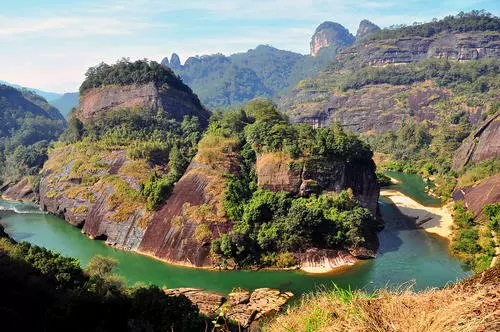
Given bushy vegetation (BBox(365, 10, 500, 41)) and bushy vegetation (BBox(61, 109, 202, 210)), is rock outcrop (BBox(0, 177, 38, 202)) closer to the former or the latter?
bushy vegetation (BBox(61, 109, 202, 210))

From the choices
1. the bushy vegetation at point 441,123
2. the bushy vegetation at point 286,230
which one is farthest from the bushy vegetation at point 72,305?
the bushy vegetation at point 441,123

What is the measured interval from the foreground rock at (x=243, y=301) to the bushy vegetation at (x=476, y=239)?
12678mm

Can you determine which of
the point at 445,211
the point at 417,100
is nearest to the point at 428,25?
the point at 417,100

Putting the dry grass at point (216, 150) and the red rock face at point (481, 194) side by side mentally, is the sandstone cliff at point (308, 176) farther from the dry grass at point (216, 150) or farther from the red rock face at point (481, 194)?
the red rock face at point (481, 194)

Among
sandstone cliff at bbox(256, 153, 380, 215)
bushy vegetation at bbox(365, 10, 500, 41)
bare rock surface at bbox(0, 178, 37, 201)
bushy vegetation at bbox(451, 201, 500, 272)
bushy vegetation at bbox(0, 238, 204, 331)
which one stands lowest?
bare rock surface at bbox(0, 178, 37, 201)

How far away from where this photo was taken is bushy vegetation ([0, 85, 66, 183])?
208 ft

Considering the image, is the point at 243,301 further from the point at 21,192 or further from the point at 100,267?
the point at 21,192

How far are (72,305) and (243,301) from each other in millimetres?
9917

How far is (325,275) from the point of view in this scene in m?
27.1

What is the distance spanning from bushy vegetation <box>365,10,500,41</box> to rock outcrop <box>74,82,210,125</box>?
287 ft

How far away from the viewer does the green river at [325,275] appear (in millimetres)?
25875

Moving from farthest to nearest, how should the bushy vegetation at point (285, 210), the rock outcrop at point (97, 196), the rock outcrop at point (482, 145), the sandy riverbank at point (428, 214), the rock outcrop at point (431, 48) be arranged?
the rock outcrop at point (431, 48) < the rock outcrop at point (482, 145) < the sandy riverbank at point (428, 214) < the rock outcrop at point (97, 196) < the bushy vegetation at point (285, 210)

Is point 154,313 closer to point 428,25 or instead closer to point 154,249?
point 154,249

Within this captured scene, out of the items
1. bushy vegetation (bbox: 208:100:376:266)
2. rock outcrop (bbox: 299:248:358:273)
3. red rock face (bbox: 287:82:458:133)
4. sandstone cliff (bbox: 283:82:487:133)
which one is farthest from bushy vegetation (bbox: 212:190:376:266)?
red rock face (bbox: 287:82:458:133)
